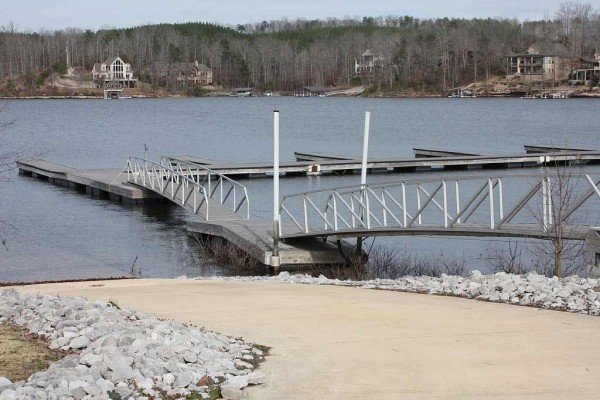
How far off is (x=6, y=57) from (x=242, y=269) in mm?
162992

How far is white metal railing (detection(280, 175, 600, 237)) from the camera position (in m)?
16.5

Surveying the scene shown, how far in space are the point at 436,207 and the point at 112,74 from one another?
151 meters

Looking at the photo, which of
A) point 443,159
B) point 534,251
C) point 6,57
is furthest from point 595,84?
point 534,251

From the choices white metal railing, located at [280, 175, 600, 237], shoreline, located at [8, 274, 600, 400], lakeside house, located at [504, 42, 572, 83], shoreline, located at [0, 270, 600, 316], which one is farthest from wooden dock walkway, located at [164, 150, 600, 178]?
lakeside house, located at [504, 42, 572, 83]

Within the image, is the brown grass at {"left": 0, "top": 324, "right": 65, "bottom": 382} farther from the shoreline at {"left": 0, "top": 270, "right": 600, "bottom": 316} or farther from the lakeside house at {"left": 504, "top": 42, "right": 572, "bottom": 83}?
the lakeside house at {"left": 504, "top": 42, "right": 572, "bottom": 83}

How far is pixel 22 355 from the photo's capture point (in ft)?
26.7

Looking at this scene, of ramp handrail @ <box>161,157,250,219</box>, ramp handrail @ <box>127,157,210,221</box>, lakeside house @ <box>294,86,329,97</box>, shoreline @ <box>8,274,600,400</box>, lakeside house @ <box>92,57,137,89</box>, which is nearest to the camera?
shoreline @ <box>8,274,600,400</box>

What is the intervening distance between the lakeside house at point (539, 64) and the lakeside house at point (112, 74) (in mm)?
63499

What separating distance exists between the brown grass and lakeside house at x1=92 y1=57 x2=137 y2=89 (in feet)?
545

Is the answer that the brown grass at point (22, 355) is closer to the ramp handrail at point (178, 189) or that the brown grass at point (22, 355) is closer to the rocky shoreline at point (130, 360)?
the rocky shoreline at point (130, 360)

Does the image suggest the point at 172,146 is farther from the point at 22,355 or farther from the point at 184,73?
the point at 184,73

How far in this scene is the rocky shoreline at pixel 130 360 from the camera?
7.04m

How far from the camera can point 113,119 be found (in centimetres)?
10244

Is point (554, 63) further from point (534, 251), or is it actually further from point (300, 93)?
point (534, 251)
